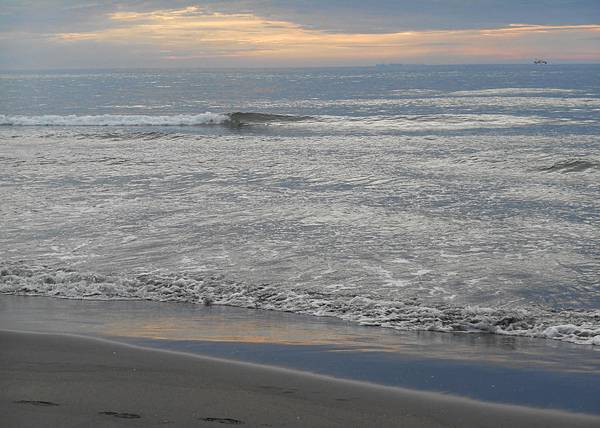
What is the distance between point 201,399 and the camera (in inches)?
180

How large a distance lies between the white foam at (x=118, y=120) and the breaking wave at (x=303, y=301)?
29310mm

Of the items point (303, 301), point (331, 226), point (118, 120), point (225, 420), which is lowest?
point (303, 301)

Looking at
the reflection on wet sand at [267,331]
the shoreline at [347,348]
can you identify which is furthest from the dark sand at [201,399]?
the reflection on wet sand at [267,331]

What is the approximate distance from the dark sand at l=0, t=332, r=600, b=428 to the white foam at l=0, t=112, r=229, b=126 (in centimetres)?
3284

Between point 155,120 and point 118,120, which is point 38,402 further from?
point 118,120

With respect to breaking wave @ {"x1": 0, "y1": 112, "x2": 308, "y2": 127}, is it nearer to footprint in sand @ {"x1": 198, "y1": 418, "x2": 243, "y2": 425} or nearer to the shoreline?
the shoreline

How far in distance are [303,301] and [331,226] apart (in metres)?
4.09

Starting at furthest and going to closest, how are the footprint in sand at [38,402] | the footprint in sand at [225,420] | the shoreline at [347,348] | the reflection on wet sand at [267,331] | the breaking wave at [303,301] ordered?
the breaking wave at [303,301]
the reflection on wet sand at [267,331]
the shoreline at [347,348]
the footprint in sand at [38,402]
the footprint in sand at [225,420]

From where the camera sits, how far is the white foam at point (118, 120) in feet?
123

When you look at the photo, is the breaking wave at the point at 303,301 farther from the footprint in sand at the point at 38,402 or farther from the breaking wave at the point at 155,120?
the breaking wave at the point at 155,120

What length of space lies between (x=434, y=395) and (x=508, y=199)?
990cm

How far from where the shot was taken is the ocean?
25.1 ft

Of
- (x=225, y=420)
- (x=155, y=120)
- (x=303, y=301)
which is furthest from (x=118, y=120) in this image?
(x=225, y=420)

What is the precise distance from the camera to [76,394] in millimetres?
4551
